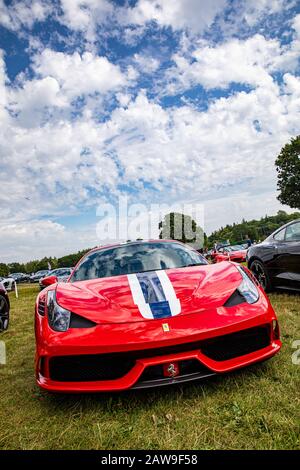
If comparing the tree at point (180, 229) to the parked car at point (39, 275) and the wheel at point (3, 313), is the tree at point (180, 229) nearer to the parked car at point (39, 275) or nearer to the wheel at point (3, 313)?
the parked car at point (39, 275)

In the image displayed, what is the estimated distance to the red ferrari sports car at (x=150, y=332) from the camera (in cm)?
203

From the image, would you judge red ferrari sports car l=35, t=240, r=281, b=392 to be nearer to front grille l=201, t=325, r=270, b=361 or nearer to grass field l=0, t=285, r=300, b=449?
front grille l=201, t=325, r=270, b=361

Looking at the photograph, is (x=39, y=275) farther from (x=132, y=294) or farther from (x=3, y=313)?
(x=132, y=294)

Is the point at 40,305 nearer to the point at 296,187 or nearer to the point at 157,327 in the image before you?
the point at 157,327

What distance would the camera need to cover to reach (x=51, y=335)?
7.23 feet

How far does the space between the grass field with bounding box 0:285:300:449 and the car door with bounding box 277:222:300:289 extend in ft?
8.01

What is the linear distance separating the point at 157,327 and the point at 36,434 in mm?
893

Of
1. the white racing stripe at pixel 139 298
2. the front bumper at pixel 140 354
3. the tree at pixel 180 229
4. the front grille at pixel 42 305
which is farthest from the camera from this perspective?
the tree at pixel 180 229

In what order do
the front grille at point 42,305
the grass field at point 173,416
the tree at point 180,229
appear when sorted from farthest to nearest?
the tree at point 180,229 < the front grille at point 42,305 < the grass field at point 173,416

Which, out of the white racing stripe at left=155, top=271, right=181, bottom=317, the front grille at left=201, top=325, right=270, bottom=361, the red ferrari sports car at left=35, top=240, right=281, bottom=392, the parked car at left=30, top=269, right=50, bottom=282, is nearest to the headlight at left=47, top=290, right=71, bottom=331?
the red ferrari sports car at left=35, top=240, right=281, bottom=392

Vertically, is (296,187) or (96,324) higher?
(296,187)

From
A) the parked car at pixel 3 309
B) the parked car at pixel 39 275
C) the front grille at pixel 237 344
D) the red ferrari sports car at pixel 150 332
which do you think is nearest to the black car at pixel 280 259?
the red ferrari sports car at pixel 150 332

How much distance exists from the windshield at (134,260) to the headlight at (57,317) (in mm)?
735
